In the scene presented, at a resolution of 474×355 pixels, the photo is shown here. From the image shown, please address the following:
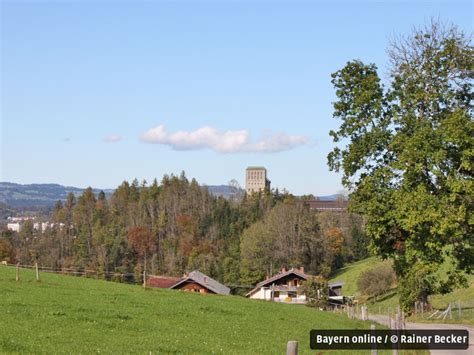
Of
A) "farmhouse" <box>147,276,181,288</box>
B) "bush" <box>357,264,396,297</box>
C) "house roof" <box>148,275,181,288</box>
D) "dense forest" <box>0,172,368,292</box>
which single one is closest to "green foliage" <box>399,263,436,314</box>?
"farmhouse" <box>147,276,181,288</box>

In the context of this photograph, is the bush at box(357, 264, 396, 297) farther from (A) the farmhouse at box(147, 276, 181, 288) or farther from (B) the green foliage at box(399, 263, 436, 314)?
(B) the green foliage at box(399, 263, 436, 314)

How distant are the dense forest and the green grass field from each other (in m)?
5.22

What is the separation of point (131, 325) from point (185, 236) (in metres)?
133

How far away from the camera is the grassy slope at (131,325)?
19.2 metres

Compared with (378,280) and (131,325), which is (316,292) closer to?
(378,280)

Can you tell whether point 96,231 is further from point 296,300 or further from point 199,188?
point 296,300

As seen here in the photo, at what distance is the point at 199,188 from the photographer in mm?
185625

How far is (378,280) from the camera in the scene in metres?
89.4

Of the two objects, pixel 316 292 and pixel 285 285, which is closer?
pixel 316 292

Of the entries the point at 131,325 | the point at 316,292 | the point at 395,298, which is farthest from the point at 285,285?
the point at 131,325

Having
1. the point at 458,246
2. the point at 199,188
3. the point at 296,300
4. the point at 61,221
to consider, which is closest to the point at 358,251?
the point at 296,300

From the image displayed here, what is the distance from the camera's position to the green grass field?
168 feet

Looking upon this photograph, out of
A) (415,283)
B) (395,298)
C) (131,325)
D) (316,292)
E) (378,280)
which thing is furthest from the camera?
(378,280)

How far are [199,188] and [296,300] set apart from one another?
322ft
